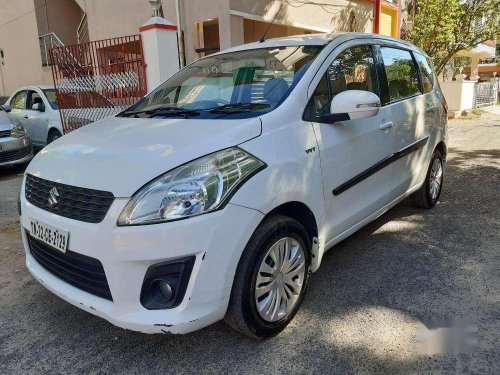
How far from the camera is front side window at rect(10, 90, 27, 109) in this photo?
9217 millimetres

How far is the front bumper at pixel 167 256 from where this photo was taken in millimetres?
2037

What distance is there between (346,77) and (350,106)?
0.57 meters

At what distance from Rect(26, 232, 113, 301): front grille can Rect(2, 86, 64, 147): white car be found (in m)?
6.37

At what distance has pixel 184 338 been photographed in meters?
2.57

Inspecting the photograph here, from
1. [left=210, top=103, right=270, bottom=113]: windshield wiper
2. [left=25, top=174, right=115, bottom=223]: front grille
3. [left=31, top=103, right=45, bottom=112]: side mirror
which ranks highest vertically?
[left=210, top=103, right=270, bottom=113]: windshield wiper

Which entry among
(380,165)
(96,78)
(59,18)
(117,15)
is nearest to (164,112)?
(380,165)

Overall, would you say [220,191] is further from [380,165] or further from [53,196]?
[380,165]

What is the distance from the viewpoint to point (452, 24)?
41.4 ft

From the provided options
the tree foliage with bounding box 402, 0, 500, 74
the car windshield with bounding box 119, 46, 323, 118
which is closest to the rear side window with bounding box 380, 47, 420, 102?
the car windshield with bounding box 119, 46, 323, 118

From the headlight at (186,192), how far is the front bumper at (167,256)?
0.15 ft

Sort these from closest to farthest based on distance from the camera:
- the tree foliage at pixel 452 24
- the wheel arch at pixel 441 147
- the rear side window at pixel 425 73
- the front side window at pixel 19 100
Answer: the rear side window at pixel 425 73 < the wheel arch at pixel 441 147 < the front side window at pixel 19 100 < the tree foliage at pixel 452 24

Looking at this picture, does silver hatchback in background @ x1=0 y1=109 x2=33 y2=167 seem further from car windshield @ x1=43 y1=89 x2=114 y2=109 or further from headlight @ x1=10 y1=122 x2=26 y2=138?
car windshield @ x1=43 y1=89 x2=114 y2=109

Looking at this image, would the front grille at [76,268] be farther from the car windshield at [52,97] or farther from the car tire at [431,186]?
the car windshield at [52,97]

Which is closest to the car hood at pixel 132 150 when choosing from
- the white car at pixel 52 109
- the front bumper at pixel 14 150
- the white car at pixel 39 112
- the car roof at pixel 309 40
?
the car roof at pixel 309 40
